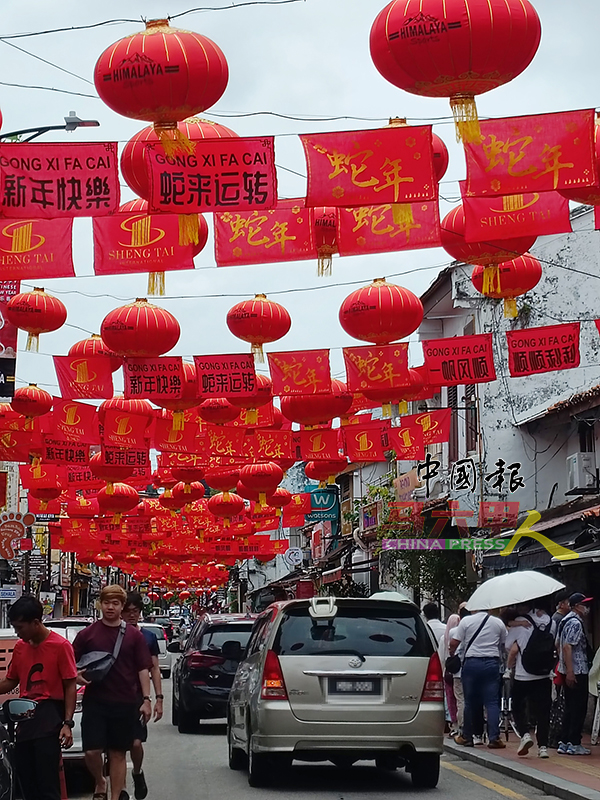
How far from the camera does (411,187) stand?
10758mm

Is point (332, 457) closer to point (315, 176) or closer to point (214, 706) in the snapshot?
point (214, 706)

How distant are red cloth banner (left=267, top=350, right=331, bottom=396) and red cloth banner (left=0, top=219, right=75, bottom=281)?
6.10m

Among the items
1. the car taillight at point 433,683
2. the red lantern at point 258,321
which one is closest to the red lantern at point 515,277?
the red lantern at point 258,321

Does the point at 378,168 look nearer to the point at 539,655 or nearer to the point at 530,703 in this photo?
the point at 539,655

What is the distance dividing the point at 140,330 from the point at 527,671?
6.64 metres

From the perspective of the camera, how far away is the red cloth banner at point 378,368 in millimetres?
18891

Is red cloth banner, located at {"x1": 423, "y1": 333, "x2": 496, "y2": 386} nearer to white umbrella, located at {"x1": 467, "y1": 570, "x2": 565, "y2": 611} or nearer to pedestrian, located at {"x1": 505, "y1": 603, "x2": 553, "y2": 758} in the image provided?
white umbrella, located at {"x1": 467, "y1": 570, "x2": 565, "y2": 611}

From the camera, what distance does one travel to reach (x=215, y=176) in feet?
36.4

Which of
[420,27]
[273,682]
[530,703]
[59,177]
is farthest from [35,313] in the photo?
[420,27]

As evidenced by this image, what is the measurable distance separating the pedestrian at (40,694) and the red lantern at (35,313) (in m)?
8.42

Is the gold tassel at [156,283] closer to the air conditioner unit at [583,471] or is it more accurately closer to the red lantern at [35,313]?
the red lantern at [35,313]

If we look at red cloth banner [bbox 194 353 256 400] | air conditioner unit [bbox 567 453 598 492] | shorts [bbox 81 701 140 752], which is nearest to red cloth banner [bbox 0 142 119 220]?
shorts [bbox 81 701 140 752]

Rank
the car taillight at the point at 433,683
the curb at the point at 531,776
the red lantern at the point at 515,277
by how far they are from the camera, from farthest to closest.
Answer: the red lantern at the point at 515,277 < the car taillight at the point at 433,683 < the curb at the point at 531,776

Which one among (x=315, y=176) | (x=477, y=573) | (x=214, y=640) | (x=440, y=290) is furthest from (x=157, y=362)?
(x=440, y=290)
